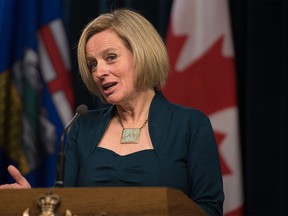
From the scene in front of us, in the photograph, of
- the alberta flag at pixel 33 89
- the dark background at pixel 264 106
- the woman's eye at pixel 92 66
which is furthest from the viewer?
the alberta flag at pixel 33 89

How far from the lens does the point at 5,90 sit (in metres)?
3.66

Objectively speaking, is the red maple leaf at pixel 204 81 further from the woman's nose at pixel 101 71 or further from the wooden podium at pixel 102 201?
the wooden podium at pixel 102 201

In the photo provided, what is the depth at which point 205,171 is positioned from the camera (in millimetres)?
2055

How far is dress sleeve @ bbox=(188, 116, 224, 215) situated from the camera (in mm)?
2020

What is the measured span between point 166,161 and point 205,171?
0.13 meters

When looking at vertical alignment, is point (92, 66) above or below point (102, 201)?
above

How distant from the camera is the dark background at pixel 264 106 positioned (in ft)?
10.9

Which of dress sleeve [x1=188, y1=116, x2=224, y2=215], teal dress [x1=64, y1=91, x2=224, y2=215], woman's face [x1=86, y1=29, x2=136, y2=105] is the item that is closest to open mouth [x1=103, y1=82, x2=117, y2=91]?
woman's face [x1=86, y1=29, x2=136, y2=105]

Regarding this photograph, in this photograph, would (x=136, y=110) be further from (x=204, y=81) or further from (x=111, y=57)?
(x=204, y=81)

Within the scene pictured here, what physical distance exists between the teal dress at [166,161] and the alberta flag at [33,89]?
141 cm

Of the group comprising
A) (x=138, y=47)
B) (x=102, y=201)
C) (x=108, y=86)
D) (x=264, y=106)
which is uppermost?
(x=138, y=47)

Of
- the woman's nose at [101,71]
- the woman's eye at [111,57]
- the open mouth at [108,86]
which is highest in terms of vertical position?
the woman's eye at [111,57]

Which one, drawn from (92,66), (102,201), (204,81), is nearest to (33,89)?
(204,81)

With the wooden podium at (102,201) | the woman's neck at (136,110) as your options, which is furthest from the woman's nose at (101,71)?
the wooden podium at (102,201)
